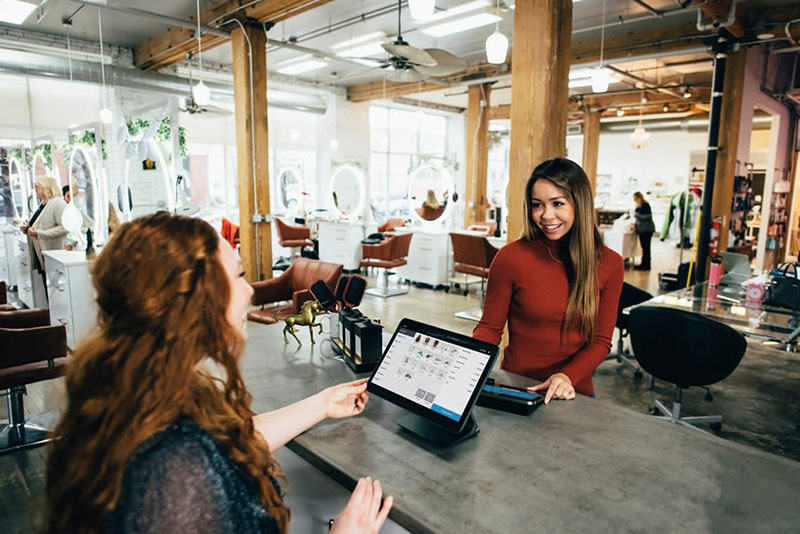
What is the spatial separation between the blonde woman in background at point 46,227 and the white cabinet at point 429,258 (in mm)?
4636

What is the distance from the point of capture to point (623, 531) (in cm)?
107

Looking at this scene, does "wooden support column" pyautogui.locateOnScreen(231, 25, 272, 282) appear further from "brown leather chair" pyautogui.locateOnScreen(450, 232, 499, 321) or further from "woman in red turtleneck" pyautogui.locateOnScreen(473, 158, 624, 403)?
"woman in red turtleneck" pyautogui.locateOnScreen(473, 158, 624, 403)

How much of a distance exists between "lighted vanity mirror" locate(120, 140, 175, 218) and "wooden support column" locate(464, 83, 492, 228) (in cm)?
568

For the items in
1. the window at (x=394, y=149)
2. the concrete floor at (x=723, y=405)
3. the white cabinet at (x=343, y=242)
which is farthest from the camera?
the window at (x=394, y=149)

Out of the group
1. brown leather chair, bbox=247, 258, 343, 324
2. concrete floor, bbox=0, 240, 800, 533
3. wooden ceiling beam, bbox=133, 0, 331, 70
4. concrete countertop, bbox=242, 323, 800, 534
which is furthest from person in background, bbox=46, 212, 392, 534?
wooden ceiling beam, bbox=133, 0, 331, 70

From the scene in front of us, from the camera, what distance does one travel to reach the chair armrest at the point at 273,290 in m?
4.89

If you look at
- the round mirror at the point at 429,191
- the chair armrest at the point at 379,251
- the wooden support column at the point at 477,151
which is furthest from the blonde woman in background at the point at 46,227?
the wooden support column at the point at 477,151

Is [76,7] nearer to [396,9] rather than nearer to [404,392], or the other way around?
[396,9]

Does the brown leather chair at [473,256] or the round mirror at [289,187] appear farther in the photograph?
the round mirror at [289,187]

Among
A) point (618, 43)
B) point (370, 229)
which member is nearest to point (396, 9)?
point (618, 43)

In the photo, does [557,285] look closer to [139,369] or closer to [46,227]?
[139,369]

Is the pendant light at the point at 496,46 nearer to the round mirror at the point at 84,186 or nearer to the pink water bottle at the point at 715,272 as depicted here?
the pink water bottle at the point at 715,272

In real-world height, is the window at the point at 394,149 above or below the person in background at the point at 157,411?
above

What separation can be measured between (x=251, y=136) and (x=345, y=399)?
5251 mm
